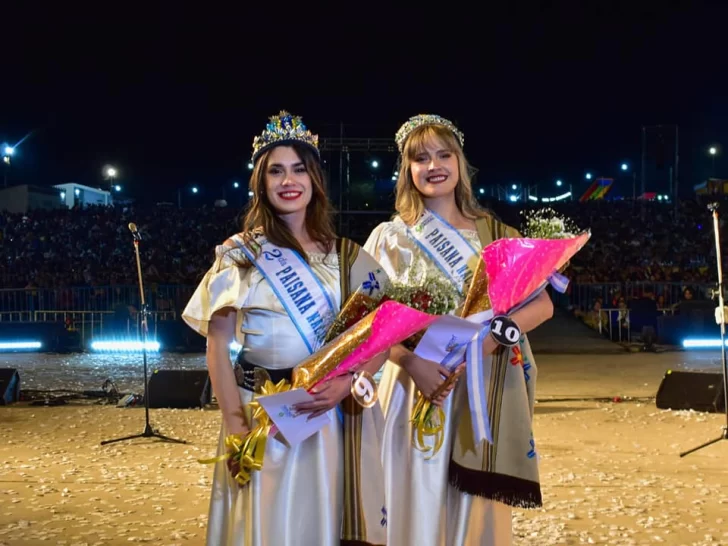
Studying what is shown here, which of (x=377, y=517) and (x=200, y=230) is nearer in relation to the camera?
(x=377, y=517)

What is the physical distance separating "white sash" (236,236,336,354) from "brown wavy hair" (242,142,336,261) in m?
0.04

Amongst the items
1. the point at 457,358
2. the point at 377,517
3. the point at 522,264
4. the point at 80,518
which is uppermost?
the point at 522,264

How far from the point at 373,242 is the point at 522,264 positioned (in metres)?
0.62

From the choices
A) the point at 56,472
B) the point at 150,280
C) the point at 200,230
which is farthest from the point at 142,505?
the point at 200,230

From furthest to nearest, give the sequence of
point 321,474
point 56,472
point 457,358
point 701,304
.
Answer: point 701,304 < point 56,472 < point 457,358 < point 321,474

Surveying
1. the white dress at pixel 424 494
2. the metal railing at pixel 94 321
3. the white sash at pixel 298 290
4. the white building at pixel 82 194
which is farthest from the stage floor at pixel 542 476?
the white building at pixel 82 194

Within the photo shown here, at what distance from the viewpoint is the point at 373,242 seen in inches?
106

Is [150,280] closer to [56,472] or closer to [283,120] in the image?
[56,472]

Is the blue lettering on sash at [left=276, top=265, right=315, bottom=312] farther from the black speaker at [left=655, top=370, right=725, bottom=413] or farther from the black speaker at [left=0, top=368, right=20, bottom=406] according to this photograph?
the black speaker at [left=0, top=368, right=20, bottom=406]

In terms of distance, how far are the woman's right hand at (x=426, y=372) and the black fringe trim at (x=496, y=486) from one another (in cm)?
28

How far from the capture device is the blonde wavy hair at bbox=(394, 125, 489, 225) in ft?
8.45

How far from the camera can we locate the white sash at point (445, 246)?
253 centimetres

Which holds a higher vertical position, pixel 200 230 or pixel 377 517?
pixel 200 230

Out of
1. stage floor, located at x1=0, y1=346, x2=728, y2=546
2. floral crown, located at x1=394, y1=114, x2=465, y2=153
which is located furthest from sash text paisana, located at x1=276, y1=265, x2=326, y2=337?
stage floor, located at x1=0, y1=346, x2=728, y2=546
